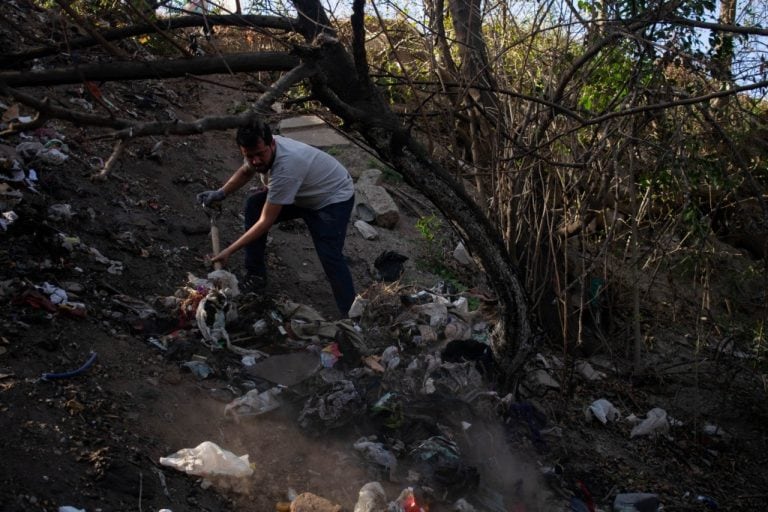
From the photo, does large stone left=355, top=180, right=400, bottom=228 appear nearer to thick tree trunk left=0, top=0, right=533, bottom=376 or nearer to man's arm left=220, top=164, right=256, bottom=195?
man's arm left=220, top=164, right=256, bottom=195

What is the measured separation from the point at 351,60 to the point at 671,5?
1629mm

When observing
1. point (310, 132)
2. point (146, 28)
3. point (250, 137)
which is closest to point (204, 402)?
point (250, 137)

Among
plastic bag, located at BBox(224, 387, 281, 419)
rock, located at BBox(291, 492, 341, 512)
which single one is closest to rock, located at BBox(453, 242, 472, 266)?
plastic bag, located at BBox(224, 387, 281, 419)

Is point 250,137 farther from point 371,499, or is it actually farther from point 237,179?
point 371,499

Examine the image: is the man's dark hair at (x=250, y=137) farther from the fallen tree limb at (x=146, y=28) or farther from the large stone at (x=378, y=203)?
the large stone at (x=378, y=203)

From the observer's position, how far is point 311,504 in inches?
123

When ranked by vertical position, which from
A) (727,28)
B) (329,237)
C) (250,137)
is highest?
(727,28)

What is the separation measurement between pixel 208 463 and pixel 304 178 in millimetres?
2166

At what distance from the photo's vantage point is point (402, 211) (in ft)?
25.4

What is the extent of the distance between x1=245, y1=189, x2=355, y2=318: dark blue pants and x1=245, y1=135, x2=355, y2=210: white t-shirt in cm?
7

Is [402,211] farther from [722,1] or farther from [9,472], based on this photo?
[9,472]

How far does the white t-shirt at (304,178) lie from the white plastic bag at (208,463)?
6.12 ft

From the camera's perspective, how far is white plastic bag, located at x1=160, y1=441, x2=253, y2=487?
3141 mm

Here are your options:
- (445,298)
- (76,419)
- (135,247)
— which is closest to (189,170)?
(135,247)
